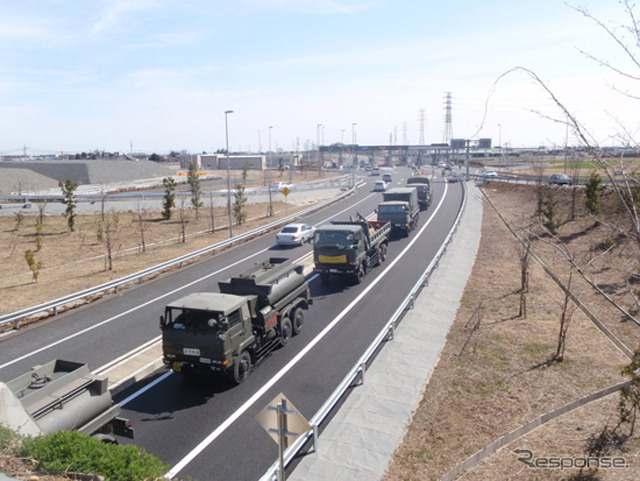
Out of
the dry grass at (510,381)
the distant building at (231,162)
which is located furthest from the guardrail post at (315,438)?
the distant building at (231,162)

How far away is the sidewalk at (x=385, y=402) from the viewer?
8898mm

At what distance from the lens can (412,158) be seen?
162500mm

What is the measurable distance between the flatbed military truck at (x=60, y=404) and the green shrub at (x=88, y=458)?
2.83 ft

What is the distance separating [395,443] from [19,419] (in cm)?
673

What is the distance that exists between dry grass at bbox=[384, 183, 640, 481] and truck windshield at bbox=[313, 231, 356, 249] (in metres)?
5.54

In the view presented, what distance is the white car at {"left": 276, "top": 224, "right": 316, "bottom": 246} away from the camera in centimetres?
3045

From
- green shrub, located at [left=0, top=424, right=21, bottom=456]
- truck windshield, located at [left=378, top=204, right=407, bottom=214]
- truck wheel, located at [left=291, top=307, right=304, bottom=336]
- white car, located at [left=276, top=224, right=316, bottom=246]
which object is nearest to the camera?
green shrub, located at [left=0, top=424, right=21, bottom=456]

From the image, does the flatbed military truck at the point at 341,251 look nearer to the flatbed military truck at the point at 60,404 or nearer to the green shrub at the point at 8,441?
the flatbed military truck at the point at 60,404

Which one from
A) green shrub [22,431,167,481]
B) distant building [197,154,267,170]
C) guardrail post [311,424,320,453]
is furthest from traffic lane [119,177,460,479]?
distant building [197,154,267,170]

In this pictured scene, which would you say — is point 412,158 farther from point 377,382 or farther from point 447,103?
point 377,382

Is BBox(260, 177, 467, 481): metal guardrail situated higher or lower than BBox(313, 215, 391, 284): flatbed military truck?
lower

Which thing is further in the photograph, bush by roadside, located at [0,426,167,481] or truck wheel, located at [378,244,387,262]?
truck wheel, located at [378,244,387,262]

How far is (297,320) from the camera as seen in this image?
1580cm

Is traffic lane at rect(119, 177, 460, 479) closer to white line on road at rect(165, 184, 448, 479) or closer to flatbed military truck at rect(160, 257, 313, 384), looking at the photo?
white line on road at rect(165, 184, 448, 479)
